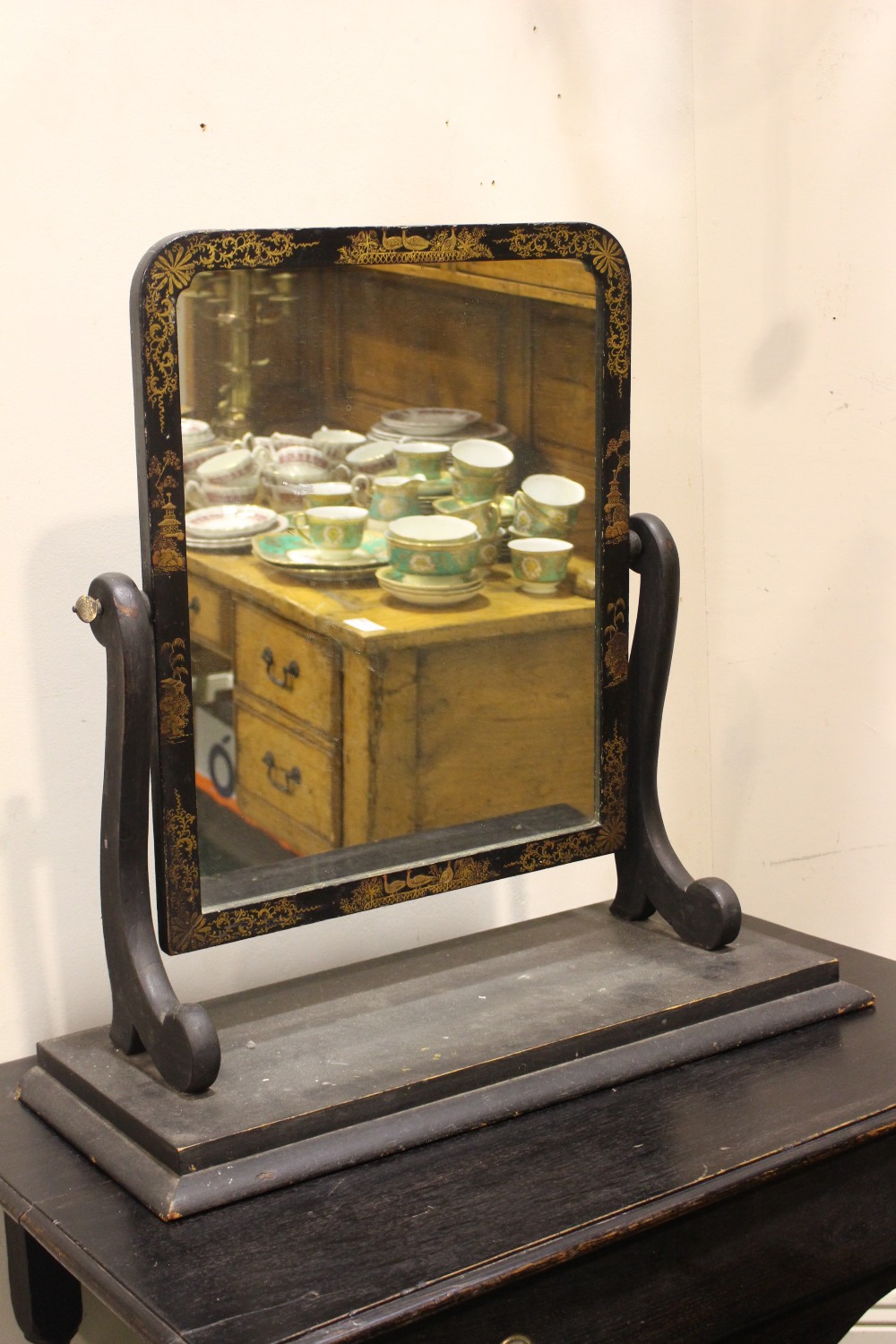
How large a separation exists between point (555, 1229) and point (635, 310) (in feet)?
3.22

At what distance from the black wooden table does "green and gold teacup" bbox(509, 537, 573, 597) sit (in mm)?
388

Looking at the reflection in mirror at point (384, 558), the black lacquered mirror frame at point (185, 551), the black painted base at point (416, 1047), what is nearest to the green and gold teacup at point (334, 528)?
the reflection in mirror at point (384, 558)

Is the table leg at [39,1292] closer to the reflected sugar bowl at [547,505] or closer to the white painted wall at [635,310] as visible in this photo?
the white painted wall at [635,310]

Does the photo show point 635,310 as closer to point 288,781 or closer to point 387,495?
point 387,495

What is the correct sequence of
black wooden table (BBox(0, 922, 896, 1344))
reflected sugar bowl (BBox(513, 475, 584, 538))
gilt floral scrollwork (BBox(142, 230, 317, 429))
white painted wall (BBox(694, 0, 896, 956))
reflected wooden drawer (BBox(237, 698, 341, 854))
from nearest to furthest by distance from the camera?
black wooden table (BBox(0, 922, 896, 1344)) < gilt floral scrollwork (BBox(142, 230, 317, 429)) < reflected wooden drawer (BBox(237, 698, 341, 854)) < reflected sugar bowl (BBox(513, 475, 584, 538)) < white painted wall (BBox(694, 0, 896, 956))

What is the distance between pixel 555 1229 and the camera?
968mm

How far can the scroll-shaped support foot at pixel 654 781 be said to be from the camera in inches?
51.6

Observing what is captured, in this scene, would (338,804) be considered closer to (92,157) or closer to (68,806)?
(68,806)

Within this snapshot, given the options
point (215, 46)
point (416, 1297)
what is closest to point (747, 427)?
point (215, 46)

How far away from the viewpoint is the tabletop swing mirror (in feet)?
3.47

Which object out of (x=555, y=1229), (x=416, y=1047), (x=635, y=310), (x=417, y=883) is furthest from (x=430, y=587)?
(x=635, y=310)

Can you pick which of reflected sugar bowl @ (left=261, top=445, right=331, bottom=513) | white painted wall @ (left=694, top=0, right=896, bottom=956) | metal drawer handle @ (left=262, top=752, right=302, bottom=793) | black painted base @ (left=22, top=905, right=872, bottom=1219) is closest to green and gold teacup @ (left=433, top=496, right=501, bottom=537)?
reflected sugar bowl @ (left=261, top=445, right=331, bottom=513)

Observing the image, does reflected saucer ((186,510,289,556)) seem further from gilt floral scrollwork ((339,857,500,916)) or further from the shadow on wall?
the shadow on wall

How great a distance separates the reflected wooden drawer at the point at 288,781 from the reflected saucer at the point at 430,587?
13 centimetres
